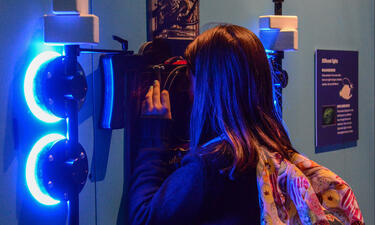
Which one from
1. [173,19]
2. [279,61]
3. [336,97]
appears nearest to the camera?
[173,19]

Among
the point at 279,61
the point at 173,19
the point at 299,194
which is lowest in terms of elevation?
the point at 299,194

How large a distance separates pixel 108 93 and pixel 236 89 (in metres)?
0.35

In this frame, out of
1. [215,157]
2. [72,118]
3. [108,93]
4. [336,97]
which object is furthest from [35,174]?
[336,97]

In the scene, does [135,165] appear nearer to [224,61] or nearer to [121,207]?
[121,207]

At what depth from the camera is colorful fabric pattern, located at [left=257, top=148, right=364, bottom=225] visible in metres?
0.90

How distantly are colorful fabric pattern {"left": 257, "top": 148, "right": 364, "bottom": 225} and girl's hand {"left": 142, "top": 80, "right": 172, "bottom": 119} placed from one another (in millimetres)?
292

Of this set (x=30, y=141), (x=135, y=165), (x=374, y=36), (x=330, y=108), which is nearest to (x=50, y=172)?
(x=30, y=141)

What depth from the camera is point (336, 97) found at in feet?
6.20

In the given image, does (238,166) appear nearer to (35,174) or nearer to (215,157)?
(215,157)

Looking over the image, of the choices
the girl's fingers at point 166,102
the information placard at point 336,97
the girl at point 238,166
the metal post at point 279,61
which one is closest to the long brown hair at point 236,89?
the girl at point 238,166

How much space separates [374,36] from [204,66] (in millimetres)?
1417

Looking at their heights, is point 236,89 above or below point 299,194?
above

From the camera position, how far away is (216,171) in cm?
92

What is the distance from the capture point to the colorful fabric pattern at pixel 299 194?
2.95 feet
